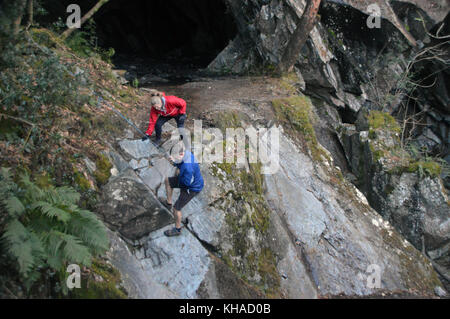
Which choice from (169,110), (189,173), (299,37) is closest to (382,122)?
(299,37)

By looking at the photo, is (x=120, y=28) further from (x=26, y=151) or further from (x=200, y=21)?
(x=26, y=151)

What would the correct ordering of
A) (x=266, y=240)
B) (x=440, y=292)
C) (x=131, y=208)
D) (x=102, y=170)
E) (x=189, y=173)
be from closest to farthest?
(x=189, y=173) → (x=131, y=208) → (x=102, y=170) → (x=266, y=240) → (x=440, y=292)

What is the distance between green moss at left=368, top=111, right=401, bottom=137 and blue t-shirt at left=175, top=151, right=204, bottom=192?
7.92 metres

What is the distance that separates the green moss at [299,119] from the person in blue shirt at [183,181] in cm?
462

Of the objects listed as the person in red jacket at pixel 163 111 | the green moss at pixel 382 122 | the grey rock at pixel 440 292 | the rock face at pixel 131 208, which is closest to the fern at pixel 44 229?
the rock face at pixel 131 208

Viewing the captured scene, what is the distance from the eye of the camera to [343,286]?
7.45 meters

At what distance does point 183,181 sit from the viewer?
587cm

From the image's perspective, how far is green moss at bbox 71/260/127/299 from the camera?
4730 mm

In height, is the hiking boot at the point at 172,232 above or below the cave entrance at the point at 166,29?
below

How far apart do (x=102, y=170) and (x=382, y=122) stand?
31.7ft

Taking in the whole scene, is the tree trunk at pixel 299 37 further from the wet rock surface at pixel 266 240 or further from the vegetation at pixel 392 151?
the wet rock surface at pixel 266 240

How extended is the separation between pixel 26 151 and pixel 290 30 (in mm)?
10580

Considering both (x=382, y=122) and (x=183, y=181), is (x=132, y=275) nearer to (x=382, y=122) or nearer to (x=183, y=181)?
(x=183, y=181)

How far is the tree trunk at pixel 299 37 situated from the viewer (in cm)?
1123
